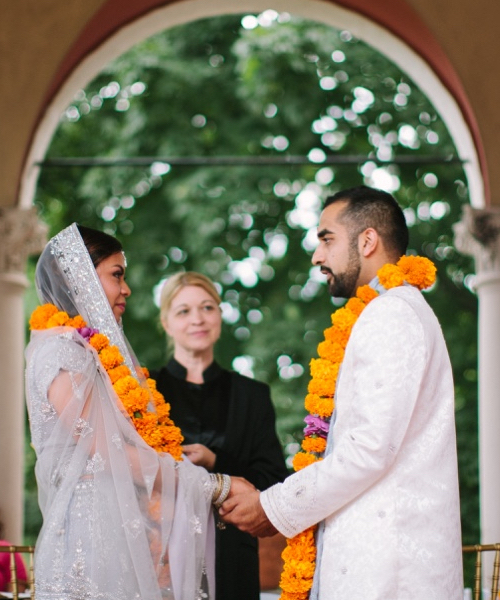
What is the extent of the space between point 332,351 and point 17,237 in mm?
4114

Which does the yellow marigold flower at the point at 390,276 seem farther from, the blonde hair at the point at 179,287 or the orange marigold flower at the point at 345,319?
the blonde hair at the point at 179,287

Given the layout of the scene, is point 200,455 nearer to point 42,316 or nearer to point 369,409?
point 42,316

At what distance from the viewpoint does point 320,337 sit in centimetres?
1498

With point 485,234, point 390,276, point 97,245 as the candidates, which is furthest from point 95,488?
point 485,234

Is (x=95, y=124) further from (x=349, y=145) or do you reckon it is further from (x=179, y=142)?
(x=349, y=145)

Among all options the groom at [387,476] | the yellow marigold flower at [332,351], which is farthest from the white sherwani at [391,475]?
the yellow marigold flower at [332,351]

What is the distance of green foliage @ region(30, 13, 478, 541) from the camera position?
1486 centimetres

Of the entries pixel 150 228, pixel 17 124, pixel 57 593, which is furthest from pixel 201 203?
pixel 57 593

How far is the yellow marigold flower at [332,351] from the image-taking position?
14.4 ft

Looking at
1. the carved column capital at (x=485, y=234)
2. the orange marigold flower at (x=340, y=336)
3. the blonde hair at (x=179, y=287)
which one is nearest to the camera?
the orange marigold flower at (x=340, y=336)

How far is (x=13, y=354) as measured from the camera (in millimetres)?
7844

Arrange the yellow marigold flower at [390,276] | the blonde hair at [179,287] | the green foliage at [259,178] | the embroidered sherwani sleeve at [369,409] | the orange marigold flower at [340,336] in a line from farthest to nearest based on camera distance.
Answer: the green foliage at [259,178] < the blonde hair at [179,287] < the orange marigold flower at [340,336] < the yellow marigold flower at [390,276] < the embroidered sherwani sleeve at [369,409]

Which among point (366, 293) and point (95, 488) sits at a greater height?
point (366, 293)

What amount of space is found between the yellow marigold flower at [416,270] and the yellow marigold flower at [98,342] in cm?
119
